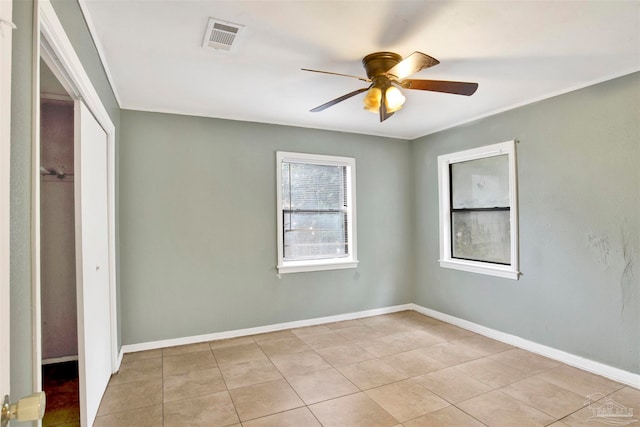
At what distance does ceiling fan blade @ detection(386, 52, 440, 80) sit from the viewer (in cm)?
197

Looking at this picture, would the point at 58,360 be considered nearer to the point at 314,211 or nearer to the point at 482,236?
the point at 314,211

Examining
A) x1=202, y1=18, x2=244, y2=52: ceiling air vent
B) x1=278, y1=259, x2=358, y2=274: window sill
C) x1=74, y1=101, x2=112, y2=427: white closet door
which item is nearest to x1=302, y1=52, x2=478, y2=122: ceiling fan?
x1=202, y1=18, x2=244, y2=52: ceiling air vent

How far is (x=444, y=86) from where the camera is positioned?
228 cm

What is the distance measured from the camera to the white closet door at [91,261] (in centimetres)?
200

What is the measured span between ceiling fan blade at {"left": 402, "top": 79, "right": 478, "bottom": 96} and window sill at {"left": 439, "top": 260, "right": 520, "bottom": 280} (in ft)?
7.10

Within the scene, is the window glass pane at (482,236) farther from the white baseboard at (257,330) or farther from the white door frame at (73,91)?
the white door frame at (73,91)

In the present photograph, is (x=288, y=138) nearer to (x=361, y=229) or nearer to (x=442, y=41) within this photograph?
(x=361, y=229)

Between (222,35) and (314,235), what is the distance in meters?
2.72

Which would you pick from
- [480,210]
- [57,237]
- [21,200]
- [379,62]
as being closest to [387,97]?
[379,62]

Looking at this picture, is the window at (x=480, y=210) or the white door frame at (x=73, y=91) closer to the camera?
the white door frame at (x=73, y=91)

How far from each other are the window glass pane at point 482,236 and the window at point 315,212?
132 centimetres

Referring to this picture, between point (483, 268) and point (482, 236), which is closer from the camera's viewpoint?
point (483, 268)

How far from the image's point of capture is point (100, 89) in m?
2.42

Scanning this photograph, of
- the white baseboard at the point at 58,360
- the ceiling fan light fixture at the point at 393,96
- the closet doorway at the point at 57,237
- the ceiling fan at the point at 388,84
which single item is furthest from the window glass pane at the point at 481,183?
the white baseboard at the point at 58,360
